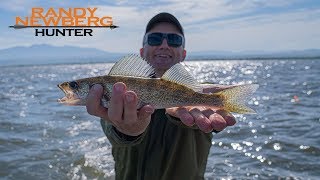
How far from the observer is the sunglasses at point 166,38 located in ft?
24.0

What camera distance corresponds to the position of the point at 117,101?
4477mm

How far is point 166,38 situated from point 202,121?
10.5 feet

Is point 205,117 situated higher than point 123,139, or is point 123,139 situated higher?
point 205,117

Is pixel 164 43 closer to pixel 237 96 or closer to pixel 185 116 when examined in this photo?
pixel 237 96

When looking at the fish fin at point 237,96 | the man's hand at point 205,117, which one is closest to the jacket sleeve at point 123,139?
the man's hand at point 205,117

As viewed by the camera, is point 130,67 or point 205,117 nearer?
point 205,117

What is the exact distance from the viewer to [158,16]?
→ 745cm

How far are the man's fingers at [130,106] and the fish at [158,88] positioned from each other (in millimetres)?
152

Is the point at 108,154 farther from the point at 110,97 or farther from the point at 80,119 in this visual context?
the point at 110,97

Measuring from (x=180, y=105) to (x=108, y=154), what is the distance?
28.4 feet

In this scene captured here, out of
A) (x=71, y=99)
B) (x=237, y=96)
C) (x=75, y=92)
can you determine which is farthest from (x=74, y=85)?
(x=237, y=96)

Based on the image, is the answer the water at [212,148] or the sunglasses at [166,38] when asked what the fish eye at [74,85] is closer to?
the sunglasses at [166,38]

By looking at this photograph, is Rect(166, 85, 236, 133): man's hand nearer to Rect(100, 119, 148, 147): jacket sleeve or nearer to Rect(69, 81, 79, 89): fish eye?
Rect(100, 119, 148, 147): jacket sleeve

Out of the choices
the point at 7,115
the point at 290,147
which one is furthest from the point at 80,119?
the point at 290,147
